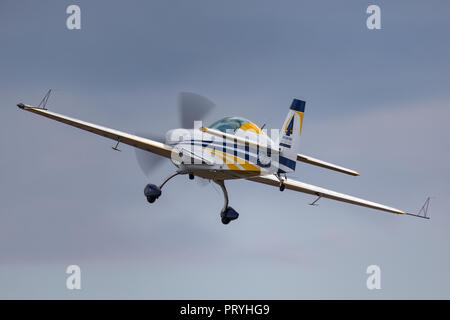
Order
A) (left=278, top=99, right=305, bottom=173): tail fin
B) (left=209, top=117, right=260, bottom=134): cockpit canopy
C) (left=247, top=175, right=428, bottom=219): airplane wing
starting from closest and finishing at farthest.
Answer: (left=278, top=99, right=305, bottom=173): tail fin
(left=209, top=117, right=260, bottom=134): cockpit canopy
(left=247, top=175, right=428, bottom=219): airplane wing

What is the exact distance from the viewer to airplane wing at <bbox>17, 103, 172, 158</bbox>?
36344 millimetres

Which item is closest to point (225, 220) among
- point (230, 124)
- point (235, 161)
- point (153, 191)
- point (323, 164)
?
point (153, 191)

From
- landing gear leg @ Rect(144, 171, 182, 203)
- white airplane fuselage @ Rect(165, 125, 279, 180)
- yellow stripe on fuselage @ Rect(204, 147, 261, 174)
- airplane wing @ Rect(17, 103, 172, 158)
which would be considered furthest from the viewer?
landing gear leg @ Rect(144, 171, 182, 203)

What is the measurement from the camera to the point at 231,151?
33.6 meters

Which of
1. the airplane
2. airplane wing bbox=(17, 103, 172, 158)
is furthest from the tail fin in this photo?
airplane wing bbox=(17, 103, 172, 158)

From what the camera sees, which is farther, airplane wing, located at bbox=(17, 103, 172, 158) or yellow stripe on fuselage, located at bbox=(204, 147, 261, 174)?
airplane wing, located at bbox=(17, 103, 172, 158)

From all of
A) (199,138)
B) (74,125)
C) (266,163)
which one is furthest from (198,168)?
(74,125)

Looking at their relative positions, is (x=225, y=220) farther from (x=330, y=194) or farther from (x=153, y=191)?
(x=330, y=194)

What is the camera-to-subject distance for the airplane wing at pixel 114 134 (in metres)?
36.3

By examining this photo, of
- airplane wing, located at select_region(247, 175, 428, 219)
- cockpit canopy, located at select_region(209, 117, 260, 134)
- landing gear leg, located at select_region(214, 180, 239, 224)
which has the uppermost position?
cockpit canopy, located at select_region(209, 117, 260, 134)

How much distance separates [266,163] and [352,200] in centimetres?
877

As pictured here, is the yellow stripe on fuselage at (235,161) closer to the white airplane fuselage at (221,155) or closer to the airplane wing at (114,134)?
the white airplane fuselage at (221,155)

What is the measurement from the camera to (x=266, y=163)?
32.2 meters

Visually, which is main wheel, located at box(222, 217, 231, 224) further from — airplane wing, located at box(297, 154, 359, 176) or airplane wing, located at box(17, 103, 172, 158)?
airplane wing, located at box(297, 154, 359, 176)
